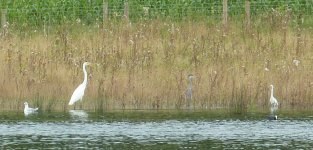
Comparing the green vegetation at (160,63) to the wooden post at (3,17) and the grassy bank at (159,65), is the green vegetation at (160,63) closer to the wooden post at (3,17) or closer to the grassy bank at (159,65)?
the grassy bank at (159,65)

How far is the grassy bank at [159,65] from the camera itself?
→ 24047mm

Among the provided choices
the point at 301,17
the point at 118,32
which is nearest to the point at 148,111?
the point at 118,32

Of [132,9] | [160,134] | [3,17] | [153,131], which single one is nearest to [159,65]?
[3,17]

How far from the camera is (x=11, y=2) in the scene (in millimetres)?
39062

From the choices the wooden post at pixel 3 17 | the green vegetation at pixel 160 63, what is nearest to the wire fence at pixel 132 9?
the wooden post at pixel 3 17

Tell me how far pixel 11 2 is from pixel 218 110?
17.5 metres

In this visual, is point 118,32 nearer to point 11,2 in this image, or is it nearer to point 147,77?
point 147,77

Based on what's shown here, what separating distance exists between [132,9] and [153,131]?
16.3 m

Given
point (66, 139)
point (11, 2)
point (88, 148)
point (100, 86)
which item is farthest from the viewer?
point (11, 2)

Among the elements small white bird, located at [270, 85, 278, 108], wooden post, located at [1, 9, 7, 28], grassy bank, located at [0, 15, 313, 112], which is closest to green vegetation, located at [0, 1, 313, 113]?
grassy bank, located at [0, 15, 313, 112]

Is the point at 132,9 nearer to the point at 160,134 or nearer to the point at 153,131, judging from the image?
the point at 153,131

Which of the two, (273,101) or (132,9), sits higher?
(132,9)

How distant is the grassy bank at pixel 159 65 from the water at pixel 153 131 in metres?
1.54

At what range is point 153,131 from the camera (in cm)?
1958
